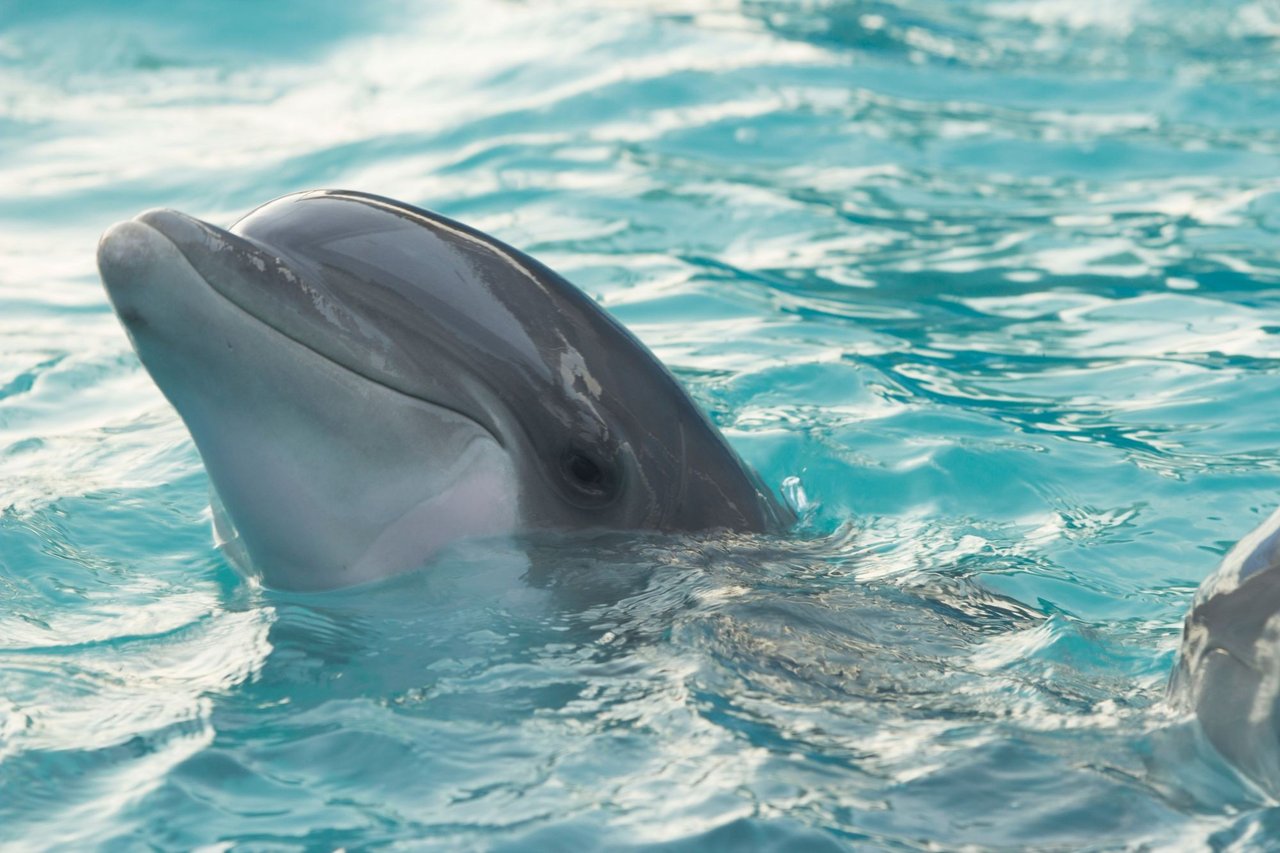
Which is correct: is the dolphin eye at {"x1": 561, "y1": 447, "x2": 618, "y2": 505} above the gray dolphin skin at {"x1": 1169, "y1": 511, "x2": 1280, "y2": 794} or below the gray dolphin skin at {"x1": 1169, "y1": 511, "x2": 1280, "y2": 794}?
above

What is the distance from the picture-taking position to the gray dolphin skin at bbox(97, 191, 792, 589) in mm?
4168

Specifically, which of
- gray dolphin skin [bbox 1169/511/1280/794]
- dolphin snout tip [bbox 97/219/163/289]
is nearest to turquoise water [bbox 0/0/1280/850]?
gray dolphin skin [bbox 1169/511/1280/794]

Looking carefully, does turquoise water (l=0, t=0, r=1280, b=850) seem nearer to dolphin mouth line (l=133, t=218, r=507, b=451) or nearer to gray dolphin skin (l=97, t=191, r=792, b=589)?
gray dolphin skin (l=97, t=191, r=792, b=589)

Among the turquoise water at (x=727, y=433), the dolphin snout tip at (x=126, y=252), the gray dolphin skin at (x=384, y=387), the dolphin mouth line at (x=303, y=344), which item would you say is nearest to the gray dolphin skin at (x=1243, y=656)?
the turquoise water at (x=727, y=433)

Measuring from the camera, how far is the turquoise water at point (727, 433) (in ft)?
12.3

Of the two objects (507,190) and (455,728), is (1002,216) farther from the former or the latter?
(455,728)

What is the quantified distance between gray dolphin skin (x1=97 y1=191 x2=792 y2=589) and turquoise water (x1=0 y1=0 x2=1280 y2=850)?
15cm

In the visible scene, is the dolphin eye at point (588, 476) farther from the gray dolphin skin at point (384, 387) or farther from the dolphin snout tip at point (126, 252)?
the dolphin snout tip at point (126, 252)

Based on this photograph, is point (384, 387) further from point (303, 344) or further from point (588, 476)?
point (588, 476)

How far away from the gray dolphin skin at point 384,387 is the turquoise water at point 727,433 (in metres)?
0.15

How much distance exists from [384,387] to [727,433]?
121 inches

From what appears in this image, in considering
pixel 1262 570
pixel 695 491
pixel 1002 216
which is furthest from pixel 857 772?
pixel 1002 216

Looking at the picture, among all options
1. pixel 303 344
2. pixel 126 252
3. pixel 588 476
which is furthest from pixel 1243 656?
pixel 126 252

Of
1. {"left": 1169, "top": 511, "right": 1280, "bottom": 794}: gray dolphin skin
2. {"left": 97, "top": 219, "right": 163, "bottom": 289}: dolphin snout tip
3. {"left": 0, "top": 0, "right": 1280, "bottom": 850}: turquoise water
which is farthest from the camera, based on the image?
{"left": 97, "top": 219, "right": 163, "bottom": 289}: dolphin snout tip
